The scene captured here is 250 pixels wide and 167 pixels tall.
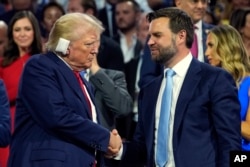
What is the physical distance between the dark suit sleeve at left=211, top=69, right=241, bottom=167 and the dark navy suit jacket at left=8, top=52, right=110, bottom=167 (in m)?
0.70

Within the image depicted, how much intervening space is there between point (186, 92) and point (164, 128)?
0.89 ft

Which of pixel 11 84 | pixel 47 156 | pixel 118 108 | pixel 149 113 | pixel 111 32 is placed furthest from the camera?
pixel 111 32

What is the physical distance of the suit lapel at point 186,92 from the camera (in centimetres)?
522

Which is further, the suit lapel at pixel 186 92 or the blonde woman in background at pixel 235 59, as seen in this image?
the blonde woman in background at pixel 235 59

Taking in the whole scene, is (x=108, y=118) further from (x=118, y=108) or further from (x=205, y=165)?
(x=205, y=165)

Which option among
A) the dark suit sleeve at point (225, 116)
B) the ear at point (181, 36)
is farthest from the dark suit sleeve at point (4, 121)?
the dark suit sleeve at point (225, 116)

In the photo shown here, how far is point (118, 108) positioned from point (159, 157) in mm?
1282

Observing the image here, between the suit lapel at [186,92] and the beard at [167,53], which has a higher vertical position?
the beard at [167,53]

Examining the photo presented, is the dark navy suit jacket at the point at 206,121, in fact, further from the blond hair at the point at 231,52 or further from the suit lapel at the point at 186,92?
the blond hair at the point at 231,52

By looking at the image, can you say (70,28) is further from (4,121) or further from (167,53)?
(4,121)

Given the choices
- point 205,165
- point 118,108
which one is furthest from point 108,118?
point 205,165

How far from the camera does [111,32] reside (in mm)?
10336

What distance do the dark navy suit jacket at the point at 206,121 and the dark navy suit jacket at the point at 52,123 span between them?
49 centimetres

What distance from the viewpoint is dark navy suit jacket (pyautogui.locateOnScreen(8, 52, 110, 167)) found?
5.02 m
